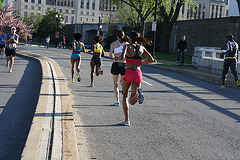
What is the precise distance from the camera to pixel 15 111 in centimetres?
751

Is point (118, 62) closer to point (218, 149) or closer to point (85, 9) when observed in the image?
point (218, 149)

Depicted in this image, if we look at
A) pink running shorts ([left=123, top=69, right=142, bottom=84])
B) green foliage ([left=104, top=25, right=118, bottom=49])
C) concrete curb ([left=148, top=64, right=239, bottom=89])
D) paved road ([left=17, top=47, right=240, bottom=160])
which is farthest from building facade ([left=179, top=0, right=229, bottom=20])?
pink running shorts ([left=123, top=69, right=142, bottom=84])

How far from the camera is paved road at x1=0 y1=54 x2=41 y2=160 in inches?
199

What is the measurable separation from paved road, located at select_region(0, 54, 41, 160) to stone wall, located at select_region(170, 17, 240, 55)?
23804 mm

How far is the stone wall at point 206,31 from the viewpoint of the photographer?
31.9m

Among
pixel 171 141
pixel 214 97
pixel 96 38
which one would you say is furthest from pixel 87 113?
pixel 214 97

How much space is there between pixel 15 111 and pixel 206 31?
32861 millimetres

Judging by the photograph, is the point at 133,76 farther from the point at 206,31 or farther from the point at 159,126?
the point at 206,31

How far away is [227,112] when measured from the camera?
27.7ft

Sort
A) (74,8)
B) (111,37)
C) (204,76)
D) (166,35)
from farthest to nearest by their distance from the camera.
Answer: (74,8), (111,37), (166,35), (204,76)

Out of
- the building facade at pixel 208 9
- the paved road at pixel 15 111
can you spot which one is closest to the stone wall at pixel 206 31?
the paved road at pixel 15 111

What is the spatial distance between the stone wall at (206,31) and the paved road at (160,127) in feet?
74.6

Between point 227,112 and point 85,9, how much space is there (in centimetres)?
13566

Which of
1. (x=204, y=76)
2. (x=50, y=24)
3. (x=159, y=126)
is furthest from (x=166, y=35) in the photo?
(x=50, y=24)
